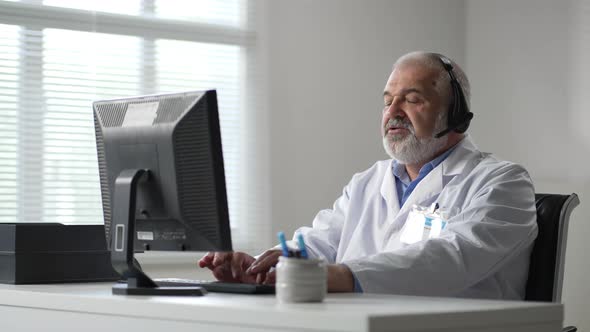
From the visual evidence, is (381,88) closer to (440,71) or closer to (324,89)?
(324,89)

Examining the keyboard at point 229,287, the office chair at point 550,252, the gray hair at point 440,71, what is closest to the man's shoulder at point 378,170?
the gray hair at point 440,71

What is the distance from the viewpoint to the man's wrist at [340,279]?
1.98 meters

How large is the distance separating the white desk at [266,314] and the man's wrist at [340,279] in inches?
3.5

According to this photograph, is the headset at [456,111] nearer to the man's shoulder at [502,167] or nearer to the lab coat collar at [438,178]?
the lab coat collar at [438,178]

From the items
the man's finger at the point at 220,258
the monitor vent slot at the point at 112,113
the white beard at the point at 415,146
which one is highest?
the monitor vent slot at the point at 112,113

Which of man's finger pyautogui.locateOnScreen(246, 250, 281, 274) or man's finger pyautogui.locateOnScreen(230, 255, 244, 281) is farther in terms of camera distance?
man's finger pyautogui.locateOnScreen(230, 255, 244, 281)

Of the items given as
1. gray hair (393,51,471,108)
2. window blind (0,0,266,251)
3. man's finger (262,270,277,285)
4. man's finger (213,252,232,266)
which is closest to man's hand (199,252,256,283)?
man's finger (213,252,232,266)

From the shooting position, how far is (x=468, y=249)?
2.21m

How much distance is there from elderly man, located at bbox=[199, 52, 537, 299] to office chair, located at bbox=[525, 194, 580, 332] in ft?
0.11

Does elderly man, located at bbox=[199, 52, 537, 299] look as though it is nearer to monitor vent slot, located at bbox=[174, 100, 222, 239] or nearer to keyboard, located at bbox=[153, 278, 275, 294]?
keyboard, located at bbox=[153, 278, 275, 294]

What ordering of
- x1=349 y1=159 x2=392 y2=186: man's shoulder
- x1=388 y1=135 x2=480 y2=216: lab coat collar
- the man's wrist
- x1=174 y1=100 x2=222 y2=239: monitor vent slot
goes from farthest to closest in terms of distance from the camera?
x1=349 y1=159 x2=392 y2=186: man's shoulder, x1=388 y1=135 x2=480 y2=216: lab coat collar, the man's wrist, x1=174 y1=100 x2=222 y2=239: monitor vent slot

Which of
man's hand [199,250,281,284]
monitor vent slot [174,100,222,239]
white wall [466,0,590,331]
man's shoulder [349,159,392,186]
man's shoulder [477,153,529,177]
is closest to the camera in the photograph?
monitor vent slot [174,100,222,239]

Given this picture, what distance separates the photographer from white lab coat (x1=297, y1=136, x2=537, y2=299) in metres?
2.11

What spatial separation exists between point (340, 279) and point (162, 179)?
0.45m
